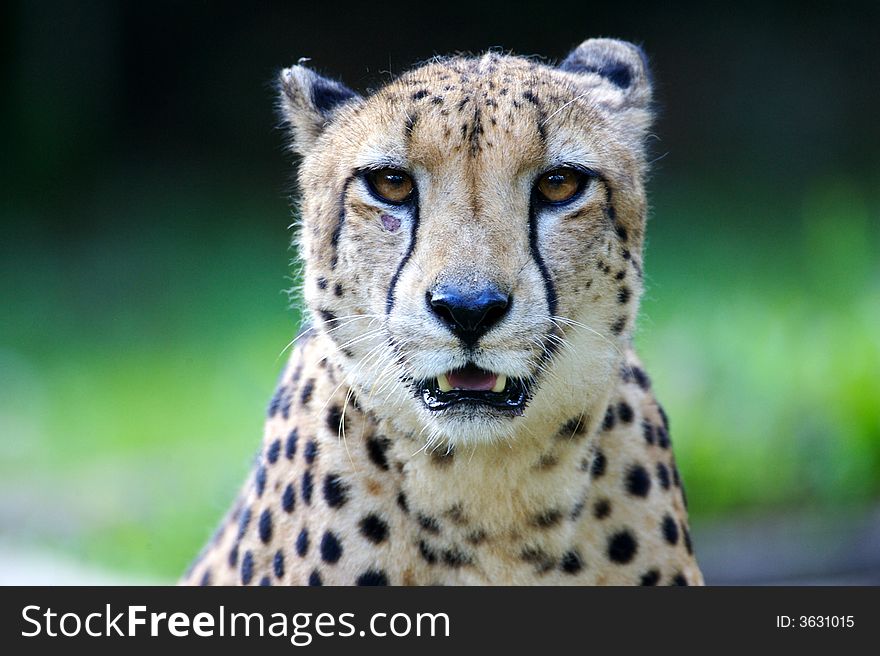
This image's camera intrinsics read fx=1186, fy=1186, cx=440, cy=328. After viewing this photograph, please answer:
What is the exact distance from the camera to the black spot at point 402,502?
2072 mm

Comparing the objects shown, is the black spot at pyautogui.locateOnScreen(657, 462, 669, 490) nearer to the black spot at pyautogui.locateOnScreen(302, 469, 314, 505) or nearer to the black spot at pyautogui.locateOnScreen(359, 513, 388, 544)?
the black spot at pyautogui.locateOnScreen(359, 513, 388, 544)

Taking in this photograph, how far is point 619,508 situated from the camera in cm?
214

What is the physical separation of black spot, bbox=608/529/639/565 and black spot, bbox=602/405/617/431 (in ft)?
0.62

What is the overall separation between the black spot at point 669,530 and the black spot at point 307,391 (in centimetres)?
69

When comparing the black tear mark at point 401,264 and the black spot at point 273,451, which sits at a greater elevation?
the black tear mark at point 401,264

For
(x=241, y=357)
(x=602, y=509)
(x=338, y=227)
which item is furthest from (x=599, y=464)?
(x=241, y=357)

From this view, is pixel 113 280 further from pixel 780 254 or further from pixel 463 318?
pixel 463 318

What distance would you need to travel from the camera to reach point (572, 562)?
209cm

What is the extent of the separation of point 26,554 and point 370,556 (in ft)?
8.34

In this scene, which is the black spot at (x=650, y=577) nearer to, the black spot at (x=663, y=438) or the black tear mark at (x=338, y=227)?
the black spot at (x=663, y=438)

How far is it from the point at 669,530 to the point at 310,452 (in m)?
0.67

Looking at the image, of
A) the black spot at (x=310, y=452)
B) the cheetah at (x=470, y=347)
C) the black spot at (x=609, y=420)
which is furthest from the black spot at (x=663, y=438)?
the black spot at (x=310, y=452)

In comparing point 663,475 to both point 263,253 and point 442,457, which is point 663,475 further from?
point 263,253

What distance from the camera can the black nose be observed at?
1747 millimetres
